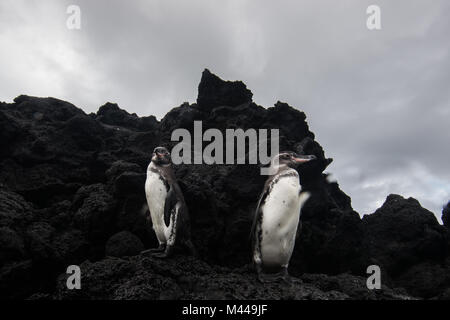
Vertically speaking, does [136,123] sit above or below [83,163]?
above

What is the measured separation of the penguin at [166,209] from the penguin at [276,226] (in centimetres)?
159

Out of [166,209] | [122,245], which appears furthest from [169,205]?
[122,245]

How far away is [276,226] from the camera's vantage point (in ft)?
21.9

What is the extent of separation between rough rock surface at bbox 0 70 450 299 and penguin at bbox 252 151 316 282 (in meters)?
0.72

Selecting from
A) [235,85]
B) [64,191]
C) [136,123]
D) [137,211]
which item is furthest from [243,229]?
[136,123]

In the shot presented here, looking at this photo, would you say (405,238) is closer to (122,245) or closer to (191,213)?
(191,213)

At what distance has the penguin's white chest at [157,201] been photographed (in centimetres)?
788

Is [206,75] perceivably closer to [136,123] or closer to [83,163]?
[136,123]

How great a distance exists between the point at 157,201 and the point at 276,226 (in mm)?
2806

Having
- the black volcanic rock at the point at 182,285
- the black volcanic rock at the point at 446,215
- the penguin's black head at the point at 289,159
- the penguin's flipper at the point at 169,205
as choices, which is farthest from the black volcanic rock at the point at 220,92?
the black volcanic rock at the point at 446,215

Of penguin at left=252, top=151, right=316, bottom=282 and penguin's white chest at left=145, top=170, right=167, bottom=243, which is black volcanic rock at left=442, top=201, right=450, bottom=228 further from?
penguin's white chest at left=145, top=170, right=167, bottom=243

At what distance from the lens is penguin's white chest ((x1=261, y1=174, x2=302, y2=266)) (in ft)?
21.9

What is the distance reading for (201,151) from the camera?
41.1ft
